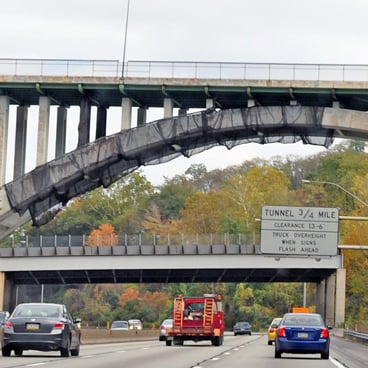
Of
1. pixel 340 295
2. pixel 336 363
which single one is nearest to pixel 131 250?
pixel 340 295

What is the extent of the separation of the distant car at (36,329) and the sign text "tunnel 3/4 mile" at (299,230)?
670 inches

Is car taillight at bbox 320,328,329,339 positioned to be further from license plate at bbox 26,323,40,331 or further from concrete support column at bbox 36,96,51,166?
concrete support column at bbox 36,96,51,166

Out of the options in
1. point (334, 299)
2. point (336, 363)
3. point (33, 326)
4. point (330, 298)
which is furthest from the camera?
point (330, 298)

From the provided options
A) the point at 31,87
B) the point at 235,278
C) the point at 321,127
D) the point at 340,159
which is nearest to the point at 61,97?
the point at 31,87

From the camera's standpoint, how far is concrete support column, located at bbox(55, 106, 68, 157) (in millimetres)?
57094

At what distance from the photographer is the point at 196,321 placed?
49281 millimetres

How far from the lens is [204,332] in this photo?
4878 centimetres

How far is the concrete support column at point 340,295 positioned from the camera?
8531cm

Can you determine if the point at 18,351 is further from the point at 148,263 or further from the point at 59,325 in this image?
the point at 148,263

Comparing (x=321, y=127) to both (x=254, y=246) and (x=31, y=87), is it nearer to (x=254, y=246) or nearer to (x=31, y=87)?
(x=31, y=87)

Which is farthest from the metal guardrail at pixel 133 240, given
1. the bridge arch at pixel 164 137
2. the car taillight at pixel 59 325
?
the car taillight at pixel 59 325

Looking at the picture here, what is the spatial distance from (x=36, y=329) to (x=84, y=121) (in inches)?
1106

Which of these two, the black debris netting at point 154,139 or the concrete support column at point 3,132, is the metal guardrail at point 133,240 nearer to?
the black debris netting at point 154,139

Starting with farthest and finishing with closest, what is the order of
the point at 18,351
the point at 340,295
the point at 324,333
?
1. the point at 340,295
2. the point at 324,333
3. the point at 18,351
